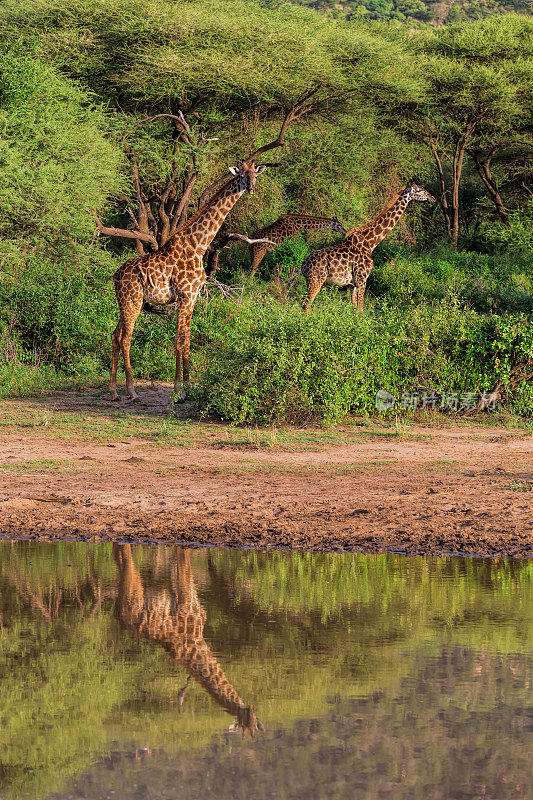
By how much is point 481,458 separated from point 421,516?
2643 mm

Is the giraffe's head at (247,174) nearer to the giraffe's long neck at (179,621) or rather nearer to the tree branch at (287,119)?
the giraffe's long neck at (179,621)

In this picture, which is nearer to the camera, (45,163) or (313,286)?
(313,286)

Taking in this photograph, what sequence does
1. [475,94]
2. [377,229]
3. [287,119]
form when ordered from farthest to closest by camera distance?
[475,94]
[287,119]
[377,229]

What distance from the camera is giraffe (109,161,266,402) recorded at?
510 inches

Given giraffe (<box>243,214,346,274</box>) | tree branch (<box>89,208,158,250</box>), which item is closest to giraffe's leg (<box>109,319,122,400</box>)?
giraffe (<box>243,214,346,274</box>)

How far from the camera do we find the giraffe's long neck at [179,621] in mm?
4188

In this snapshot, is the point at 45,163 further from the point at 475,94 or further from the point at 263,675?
the point at 263,675

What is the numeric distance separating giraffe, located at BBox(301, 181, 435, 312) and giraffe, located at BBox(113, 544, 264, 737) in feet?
34.5

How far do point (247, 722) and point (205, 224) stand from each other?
33.0 feet

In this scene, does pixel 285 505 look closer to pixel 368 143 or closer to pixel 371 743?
pixel 371 743

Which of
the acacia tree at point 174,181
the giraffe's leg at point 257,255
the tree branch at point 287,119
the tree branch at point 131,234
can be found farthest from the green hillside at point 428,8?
the giraffe's leg at point 257,255

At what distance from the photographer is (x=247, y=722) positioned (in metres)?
3.78

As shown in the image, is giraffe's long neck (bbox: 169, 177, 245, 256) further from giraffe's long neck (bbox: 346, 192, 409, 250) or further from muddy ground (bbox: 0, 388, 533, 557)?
giraffe's long neck (bbox: 346, 192, 409, 250)

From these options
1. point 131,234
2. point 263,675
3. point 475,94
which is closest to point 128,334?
point 263,675
